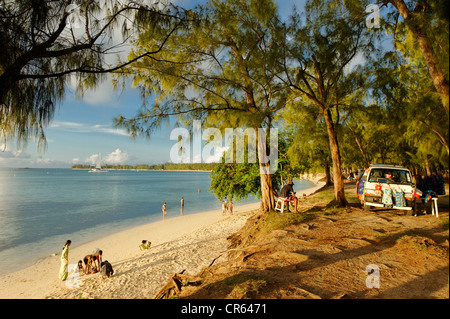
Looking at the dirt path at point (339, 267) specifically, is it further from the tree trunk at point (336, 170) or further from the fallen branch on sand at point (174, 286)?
the tree trunk at point (336, 170)

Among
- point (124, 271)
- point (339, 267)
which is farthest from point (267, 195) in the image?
point (124, 271)

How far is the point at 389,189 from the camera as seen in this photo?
9.09 m

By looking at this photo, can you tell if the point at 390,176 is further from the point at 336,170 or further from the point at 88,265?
the point at 88,265

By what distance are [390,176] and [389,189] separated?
660 millimetres

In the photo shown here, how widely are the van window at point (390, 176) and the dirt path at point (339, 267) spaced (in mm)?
2132

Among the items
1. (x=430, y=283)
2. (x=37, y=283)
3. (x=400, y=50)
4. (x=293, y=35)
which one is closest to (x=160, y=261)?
(x=37, y=283)

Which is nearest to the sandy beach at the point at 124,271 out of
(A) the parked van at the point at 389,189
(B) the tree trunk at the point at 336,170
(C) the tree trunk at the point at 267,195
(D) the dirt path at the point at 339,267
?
(C) the tree trunk at the point at 267,195

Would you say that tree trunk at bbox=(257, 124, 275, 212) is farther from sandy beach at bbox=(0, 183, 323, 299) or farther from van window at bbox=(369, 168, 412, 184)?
van window at bbox=(369, 168, 412, 184)
